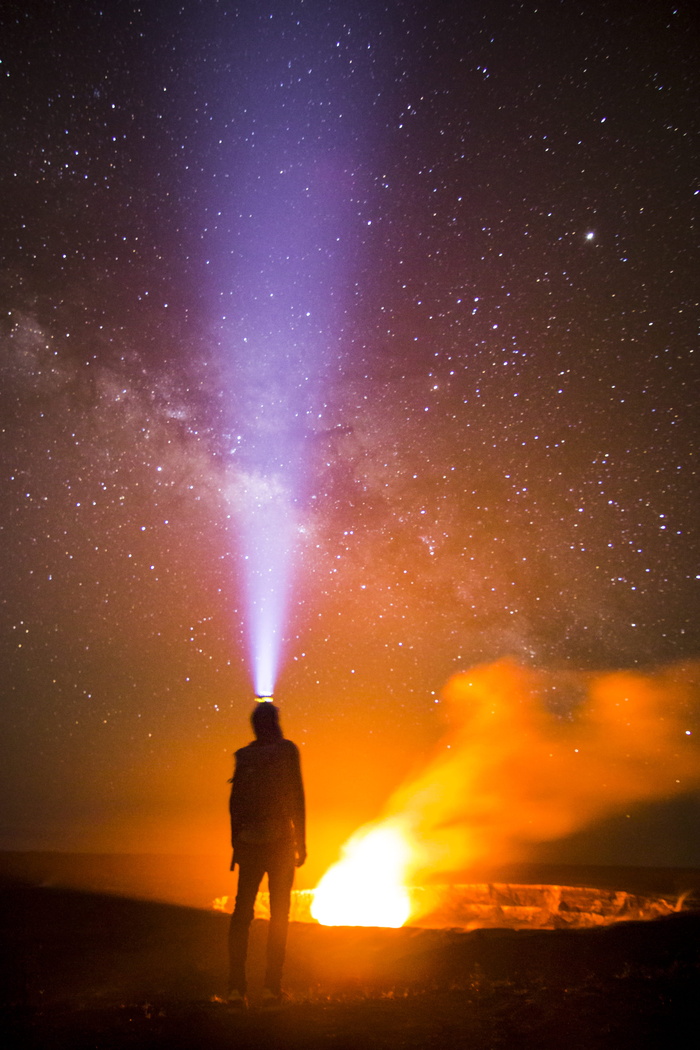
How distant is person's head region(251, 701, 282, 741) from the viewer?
4.27 m

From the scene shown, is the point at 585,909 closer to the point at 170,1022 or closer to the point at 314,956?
the point at 314,956

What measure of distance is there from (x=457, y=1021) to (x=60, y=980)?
3142 millimetres

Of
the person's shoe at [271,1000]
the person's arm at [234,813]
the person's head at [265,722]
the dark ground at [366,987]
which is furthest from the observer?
the person's head at [265,722]

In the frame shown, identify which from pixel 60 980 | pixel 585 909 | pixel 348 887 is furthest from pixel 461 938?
pixel 348 887

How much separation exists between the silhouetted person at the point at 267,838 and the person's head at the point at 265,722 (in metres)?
0.03

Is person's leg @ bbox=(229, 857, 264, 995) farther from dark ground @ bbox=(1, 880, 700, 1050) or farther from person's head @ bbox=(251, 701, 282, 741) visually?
person's head @ bbox=(251, 701, 282, 741)

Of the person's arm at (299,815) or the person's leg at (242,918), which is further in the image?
the person's arm at (299,815)

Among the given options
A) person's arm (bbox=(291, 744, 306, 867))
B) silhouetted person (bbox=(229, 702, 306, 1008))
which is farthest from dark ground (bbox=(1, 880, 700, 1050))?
person's arm (bbox=(291, 744, 306, 867))

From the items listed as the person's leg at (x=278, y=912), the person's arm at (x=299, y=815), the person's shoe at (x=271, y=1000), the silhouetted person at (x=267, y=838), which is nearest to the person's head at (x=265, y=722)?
the silhouetted person at (x=267, y=838)

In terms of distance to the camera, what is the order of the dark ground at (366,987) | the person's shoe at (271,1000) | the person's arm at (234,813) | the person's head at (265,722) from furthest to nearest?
the person's head at (265,722) < the person's arm at (234,813) < the person's shoe at (271,1000) < the dark ground at (366,987)

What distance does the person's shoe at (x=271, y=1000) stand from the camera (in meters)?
3.70

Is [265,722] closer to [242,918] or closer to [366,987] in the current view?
[242,918]

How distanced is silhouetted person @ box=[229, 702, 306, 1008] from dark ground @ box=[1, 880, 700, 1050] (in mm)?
298

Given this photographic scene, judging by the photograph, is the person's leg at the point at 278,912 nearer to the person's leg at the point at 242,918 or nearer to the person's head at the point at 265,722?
the person's leg at the point at 242,918
